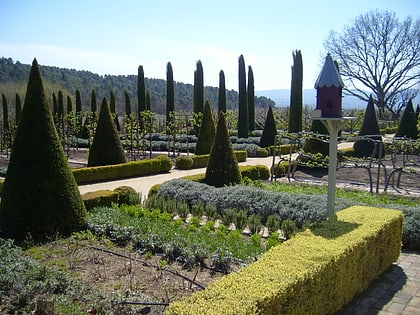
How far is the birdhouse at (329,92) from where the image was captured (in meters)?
7.17

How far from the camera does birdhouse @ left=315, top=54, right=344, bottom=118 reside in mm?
7172

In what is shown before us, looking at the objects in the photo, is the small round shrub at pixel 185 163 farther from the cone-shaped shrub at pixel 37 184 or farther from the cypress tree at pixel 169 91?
the cypress tree at pixel 169 91

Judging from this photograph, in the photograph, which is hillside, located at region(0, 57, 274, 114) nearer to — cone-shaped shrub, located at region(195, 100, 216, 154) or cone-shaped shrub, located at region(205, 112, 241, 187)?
cone-shaped shrub, located at region(195, 100, 216, 154)

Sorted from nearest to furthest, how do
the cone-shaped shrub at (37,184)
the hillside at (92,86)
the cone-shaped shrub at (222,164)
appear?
the cone-shaped shrub at (37,184) < the cone-shaped shrub at (222,164) < the hillside at (92,86)

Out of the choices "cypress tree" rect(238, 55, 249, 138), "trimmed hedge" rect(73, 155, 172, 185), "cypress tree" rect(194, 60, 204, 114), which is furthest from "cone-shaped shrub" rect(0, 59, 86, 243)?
"cypress tree" rect(194, 60, 204, 114)

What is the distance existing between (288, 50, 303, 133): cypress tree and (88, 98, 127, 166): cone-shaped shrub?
51.5 ft

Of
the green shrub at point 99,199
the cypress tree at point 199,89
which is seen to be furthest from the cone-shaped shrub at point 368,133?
the green shrub at point 99,199

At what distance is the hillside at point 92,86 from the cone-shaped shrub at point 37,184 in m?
37.9

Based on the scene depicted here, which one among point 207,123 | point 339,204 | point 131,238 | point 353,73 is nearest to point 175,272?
point 131,238

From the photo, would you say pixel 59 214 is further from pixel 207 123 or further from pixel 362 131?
pixel 362 131

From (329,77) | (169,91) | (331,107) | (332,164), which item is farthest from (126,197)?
(169,91)

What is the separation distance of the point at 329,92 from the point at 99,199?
5927mm

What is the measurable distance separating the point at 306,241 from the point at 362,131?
1808 cm

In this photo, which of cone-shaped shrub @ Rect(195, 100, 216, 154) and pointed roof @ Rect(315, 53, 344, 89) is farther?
cone-shaped shrub @ Rect(195, 100, 216, 154)
